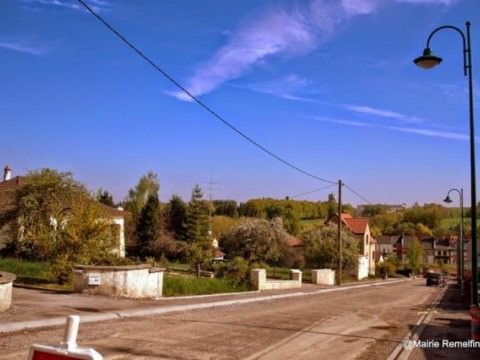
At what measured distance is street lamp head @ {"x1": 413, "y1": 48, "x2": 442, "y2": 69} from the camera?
41.6 ft

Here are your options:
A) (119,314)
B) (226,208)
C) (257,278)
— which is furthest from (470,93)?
(226,208)

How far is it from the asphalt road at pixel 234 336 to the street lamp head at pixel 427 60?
6.72m

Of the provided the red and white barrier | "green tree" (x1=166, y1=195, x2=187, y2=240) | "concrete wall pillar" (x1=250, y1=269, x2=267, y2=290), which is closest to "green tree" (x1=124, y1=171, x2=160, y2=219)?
"green tree" (x1=166, y1=195, x2=187, y2=240)

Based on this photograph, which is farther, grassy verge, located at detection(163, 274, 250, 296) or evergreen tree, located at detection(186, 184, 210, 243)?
evergreen tree, located at detection(186, 184, 210, 243)

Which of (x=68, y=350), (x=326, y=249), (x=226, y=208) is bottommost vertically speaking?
(x=68, y=350)

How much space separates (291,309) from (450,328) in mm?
5671

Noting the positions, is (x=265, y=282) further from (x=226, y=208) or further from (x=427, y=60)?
(x=226, y=208)

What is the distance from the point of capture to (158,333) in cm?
1166

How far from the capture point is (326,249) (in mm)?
53281

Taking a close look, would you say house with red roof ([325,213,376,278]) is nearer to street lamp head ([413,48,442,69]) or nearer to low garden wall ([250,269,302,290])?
low garden wall ([250,269,302,290])

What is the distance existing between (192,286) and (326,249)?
105 feet

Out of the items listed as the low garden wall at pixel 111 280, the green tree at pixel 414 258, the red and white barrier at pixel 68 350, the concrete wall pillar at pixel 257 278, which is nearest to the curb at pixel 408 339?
the red and white barrier at pixel 68 350

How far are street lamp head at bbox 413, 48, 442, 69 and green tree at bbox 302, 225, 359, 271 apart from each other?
135ft

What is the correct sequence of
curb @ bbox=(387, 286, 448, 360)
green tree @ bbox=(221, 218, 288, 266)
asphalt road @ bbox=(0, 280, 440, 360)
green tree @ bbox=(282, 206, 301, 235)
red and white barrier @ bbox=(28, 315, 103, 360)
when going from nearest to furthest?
red and white barrier @ bbox=(28, 315, 103, 360), asphalt road @ bbox=(0, 280, 440, 360), curb @ bbox=(387, 286, 448, 360), green tree @ bbox=(221, 218, 288, 266), green tree @ bbox=(282, 206, 301, 235)
